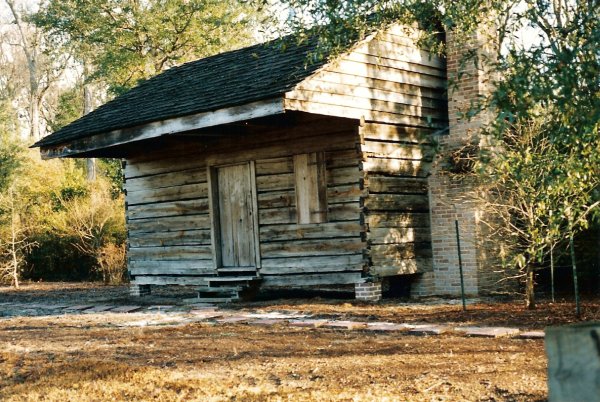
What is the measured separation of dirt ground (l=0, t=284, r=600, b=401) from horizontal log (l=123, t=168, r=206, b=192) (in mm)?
4894

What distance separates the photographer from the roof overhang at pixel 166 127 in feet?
40.4

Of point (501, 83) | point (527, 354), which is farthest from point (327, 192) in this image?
point (501, 83)

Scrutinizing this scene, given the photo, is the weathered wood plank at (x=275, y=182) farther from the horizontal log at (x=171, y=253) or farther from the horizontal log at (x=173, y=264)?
the horizontal log at (x=173, y=264)

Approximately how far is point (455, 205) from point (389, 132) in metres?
1.79

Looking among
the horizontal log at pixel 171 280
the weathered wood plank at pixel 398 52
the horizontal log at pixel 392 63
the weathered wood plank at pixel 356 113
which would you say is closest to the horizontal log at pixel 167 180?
the horizontal log at pixel 171 280

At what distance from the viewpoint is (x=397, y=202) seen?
47.5 ft

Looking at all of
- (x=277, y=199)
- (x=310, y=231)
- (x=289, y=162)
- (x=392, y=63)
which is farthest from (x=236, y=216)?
(x=392, y=63)

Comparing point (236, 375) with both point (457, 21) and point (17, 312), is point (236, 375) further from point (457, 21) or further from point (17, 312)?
point (17, 312)

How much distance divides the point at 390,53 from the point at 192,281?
6003 millimetres

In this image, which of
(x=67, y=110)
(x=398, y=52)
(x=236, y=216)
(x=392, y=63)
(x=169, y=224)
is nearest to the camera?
(x=392, y=63)

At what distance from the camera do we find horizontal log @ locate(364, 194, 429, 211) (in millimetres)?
13945

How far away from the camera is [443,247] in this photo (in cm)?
1459

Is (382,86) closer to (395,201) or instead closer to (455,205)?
(395,201)

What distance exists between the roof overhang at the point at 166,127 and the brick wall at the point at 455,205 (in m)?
3.58
